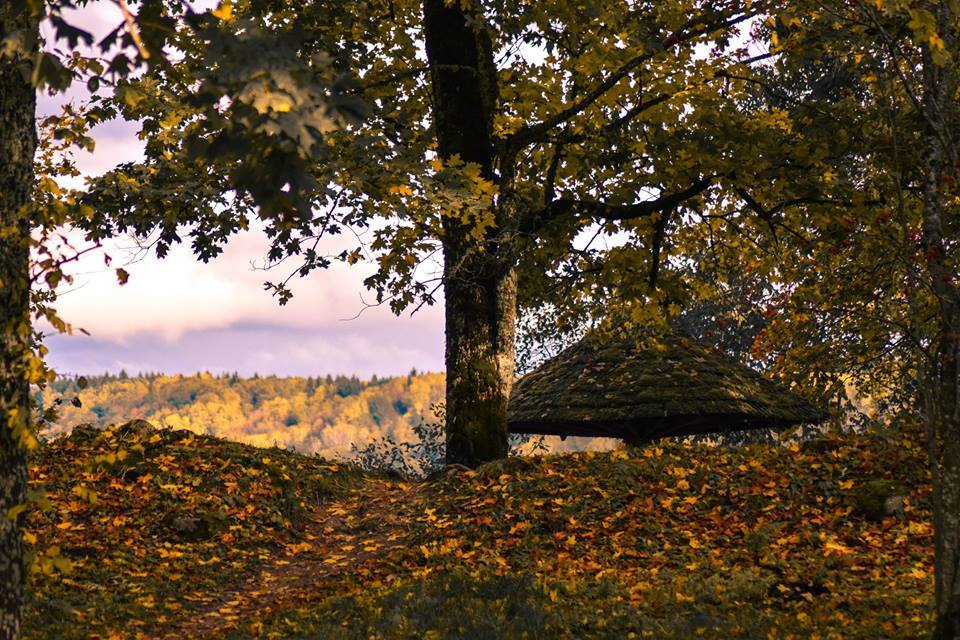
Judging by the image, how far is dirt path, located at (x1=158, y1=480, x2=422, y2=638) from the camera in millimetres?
9508

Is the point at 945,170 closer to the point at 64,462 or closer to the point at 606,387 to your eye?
the point at 606,387

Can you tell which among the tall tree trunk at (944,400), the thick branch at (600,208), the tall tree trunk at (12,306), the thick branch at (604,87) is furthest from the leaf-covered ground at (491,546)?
the thick branch at (604,87)

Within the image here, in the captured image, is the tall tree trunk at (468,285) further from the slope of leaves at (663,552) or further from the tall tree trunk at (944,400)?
the tall tree trunk at (944,400)

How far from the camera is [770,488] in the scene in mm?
11344

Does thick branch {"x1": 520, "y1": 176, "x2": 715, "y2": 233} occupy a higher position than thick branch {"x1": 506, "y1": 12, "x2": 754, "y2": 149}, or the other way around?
thick branch {"x1": 506, "y1": 12, "x2": 754, "y2": 149}

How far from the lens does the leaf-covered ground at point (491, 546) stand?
297 inches

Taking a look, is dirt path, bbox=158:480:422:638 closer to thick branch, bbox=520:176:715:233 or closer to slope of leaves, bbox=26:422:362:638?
slope of leaves, bbox=26:422:362:638

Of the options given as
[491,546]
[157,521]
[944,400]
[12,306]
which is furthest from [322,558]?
[944,400]

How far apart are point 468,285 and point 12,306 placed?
7965mm

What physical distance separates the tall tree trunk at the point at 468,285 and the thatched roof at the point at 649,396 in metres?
3.51

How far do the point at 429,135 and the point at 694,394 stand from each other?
8.30m

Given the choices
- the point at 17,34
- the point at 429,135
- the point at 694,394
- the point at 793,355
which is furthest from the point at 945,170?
the point at 17,34

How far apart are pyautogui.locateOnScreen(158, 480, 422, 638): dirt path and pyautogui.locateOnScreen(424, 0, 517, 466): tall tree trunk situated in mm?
1427

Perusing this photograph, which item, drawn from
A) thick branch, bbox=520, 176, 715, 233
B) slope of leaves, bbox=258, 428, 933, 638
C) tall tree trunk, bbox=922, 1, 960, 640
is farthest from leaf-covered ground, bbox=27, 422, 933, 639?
thick branch, bbox=520, 176, 715, 233
